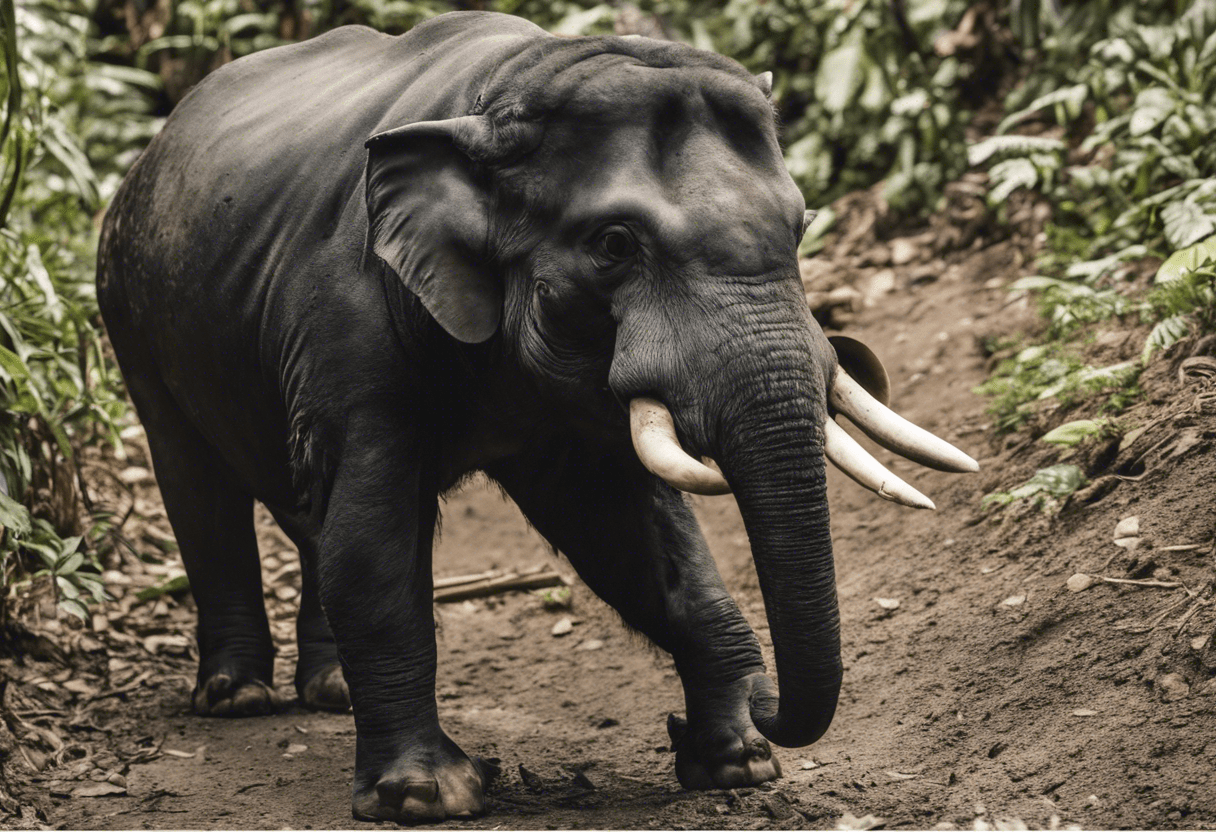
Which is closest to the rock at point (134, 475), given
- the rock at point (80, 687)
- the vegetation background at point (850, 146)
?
the vegetation background at point (850, 146)

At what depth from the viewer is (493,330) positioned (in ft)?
12.3

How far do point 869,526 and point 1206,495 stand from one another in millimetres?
1802

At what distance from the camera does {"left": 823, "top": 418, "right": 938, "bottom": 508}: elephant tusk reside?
10.1 feet

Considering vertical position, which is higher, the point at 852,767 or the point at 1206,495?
the point at 1206,495

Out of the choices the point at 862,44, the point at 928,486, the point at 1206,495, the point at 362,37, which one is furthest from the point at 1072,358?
the point at 862,44

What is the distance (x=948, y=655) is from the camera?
4.62m

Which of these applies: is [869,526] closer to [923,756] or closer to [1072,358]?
[1072,358]

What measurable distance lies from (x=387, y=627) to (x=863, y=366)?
1507mm

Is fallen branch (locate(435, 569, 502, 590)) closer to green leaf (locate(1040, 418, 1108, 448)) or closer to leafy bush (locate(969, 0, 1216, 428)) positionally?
leafy bush (locate(969, 0, 1216, 428))

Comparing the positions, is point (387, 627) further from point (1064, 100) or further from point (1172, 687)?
point (1064, 100)

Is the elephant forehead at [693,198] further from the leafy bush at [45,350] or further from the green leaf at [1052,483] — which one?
the leafy bush at [45,350]

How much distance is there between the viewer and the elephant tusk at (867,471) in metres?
3.07

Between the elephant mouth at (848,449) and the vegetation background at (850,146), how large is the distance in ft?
6.31

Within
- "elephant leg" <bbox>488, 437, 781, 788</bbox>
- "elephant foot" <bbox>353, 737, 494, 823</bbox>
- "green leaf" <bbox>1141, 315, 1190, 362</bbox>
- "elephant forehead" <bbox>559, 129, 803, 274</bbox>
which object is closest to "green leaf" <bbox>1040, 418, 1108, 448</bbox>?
"green leaf" <bbox>1141, 315, 1190, 362</bbox>
